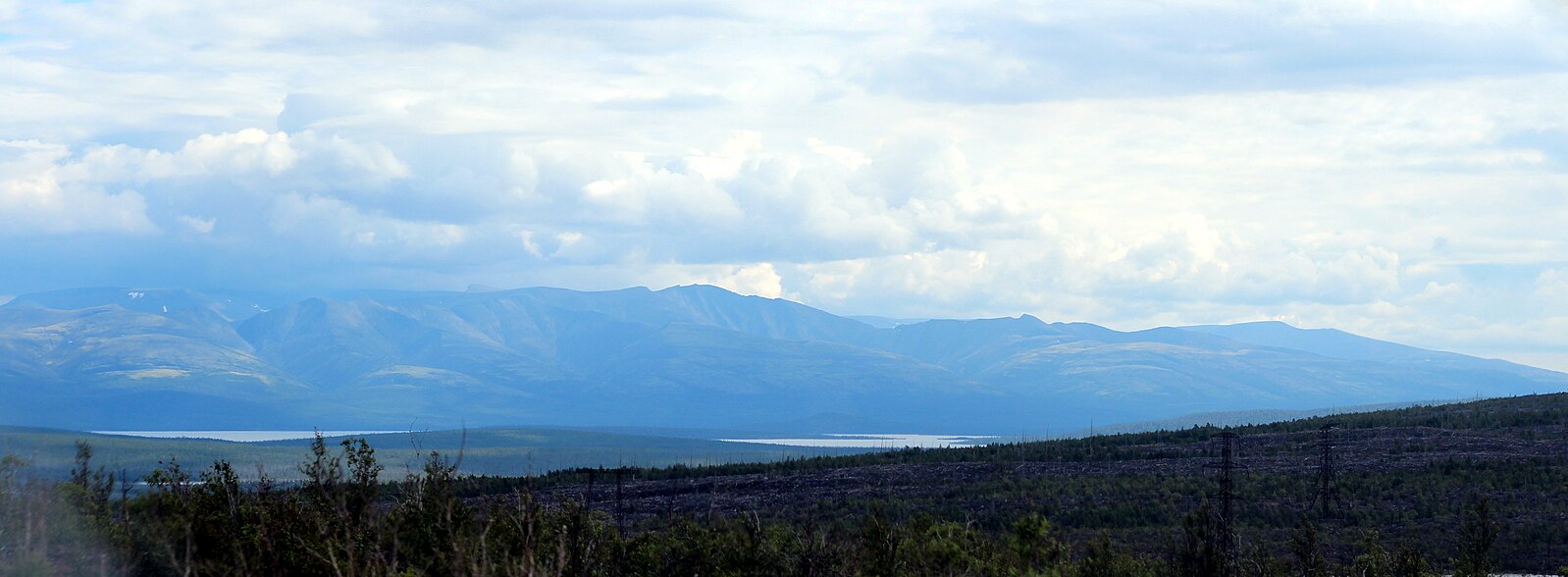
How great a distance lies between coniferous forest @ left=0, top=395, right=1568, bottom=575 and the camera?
23.6 m

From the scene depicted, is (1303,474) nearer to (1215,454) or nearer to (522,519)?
(1215,454)

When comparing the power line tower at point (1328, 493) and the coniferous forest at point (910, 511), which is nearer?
the coniferous forest at point (910, 511)

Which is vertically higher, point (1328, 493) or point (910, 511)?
point (1328, 493)

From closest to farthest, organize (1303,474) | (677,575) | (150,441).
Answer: (677,575) → (1303,474) → (150,441)

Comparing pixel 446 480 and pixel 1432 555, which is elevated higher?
pixel 446 480

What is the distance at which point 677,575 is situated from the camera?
27.4m

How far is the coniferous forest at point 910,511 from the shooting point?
2362 cm

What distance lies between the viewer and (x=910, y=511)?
67438 mm

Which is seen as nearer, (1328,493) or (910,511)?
(1328,493)

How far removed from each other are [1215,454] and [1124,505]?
1883 cm

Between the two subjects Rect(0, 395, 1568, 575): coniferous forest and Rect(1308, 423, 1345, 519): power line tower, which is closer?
Rect(0, 395, 1568, 575): coniferous forest

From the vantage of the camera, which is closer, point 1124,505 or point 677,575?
point 677,575

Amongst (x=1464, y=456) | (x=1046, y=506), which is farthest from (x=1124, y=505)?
(x=1464, y=456)

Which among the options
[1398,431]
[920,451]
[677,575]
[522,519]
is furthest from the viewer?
[920,451]
